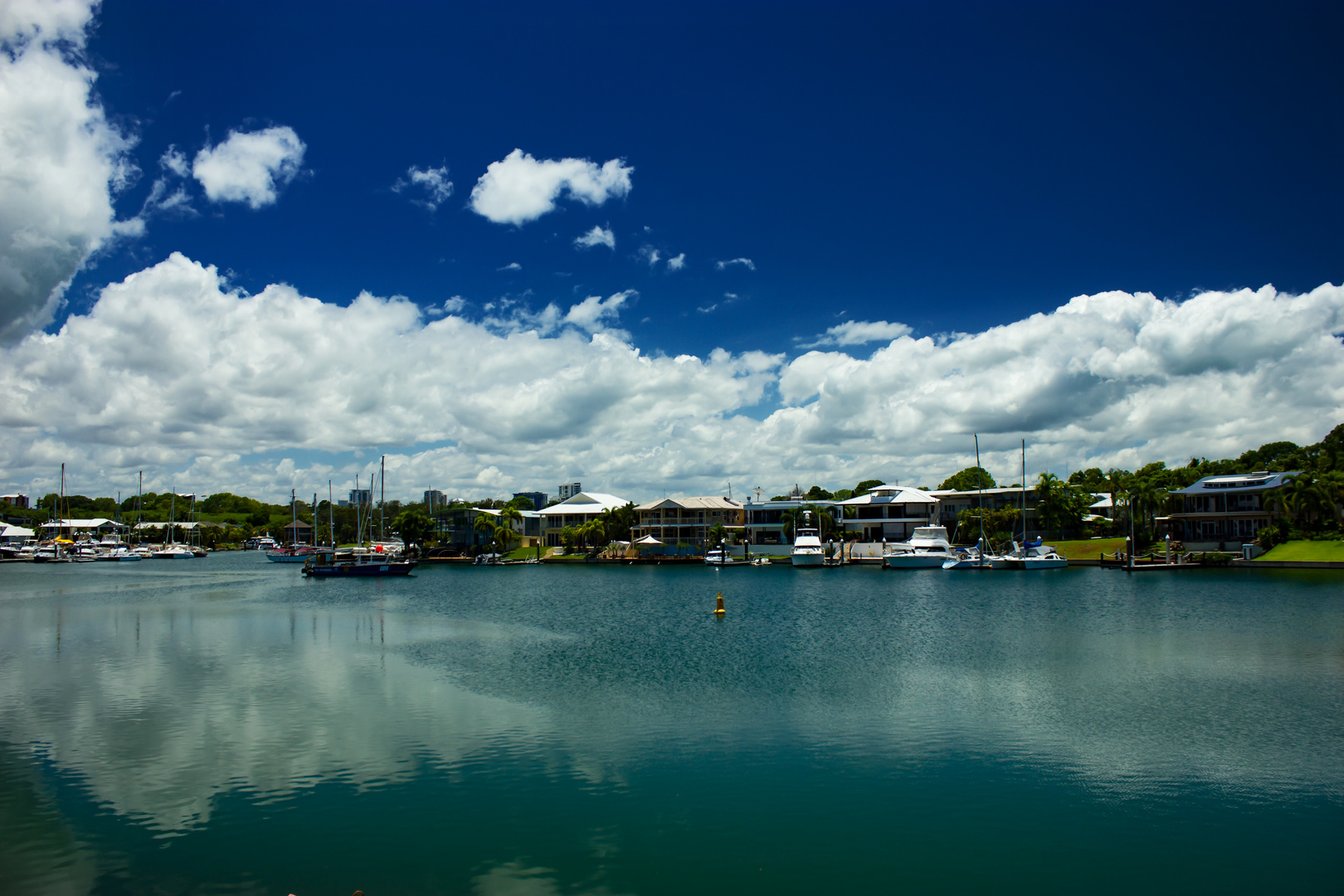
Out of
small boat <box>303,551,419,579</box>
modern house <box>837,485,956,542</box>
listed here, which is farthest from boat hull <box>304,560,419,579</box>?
modern house <box>837,485,956,542</box>

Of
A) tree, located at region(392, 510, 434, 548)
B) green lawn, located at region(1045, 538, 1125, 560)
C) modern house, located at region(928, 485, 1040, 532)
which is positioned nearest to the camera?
green lawn, located at region(1045, 538, 1125, 560)

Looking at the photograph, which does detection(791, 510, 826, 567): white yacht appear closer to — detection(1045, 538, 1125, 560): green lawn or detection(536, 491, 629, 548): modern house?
detection(1045, 538, 1125, 560): green lawn

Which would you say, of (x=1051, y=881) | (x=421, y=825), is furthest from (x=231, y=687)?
(x=1051, y=881)

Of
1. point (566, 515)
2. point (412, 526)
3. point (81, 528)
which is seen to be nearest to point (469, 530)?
point (412, 526)

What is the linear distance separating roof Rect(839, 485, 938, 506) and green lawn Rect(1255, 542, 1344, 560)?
1755 inches

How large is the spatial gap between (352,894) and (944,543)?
302ft

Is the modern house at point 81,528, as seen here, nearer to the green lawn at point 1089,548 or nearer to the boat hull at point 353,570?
the boat hull at point 353,570

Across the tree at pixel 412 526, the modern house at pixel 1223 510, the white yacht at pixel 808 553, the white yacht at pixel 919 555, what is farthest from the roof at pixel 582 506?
the modern house at pixel 1223 510

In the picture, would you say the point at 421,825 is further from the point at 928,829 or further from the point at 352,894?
the point at 928,829

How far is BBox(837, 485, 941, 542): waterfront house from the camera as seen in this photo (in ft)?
383

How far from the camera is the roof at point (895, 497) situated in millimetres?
116438

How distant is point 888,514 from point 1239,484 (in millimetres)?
45082

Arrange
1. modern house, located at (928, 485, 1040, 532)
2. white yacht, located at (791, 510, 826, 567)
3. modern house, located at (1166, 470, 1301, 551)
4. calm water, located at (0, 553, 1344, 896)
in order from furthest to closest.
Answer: modern house, located at (928, 485, 1040, 532), white yacht, located at (791, 510, 826, 567), modern house, located at (1166, 470, 1301, 551), calm water, located at (0, 553, 1344, 896)

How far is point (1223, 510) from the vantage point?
86.9 meters
